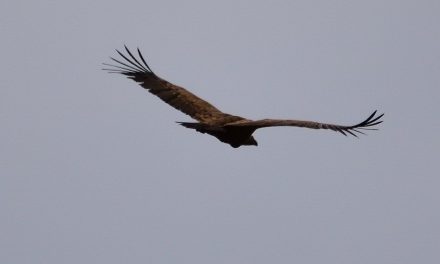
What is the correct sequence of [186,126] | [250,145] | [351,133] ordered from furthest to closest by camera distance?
[250,145] → [186,126] → [351,133]

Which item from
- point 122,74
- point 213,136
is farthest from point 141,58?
point 213,136

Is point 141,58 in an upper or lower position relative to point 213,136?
upper

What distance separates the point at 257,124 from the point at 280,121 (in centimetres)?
82

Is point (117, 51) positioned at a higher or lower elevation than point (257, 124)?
higher

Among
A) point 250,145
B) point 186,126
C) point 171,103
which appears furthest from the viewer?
point 171,103

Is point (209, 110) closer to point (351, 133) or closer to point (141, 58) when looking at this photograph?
point (141, 58)

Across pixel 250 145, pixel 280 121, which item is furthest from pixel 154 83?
pixel 280 121

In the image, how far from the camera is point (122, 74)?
27.1 meters

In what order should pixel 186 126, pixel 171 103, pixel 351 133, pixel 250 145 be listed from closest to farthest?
pixel 351 133 < pixel 186 126 < pixel 250 145 < pixel 171 103

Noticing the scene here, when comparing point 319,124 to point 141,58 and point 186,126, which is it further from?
point 141,58

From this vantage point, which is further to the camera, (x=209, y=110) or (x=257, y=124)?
(x=209, y=110)

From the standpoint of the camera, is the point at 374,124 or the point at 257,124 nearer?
the point at 374,124

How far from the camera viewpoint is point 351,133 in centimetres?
2106

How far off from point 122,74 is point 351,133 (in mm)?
7908
